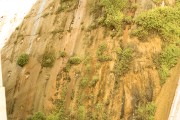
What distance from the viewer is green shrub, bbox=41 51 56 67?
12.1 meters

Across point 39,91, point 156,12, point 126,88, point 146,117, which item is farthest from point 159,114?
point 39,91

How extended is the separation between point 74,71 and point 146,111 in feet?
8.77

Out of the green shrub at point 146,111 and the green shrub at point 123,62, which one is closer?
the green shrub at point 146,111

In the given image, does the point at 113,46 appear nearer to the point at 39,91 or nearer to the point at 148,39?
the point at 148,39

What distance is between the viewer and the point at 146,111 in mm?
10195

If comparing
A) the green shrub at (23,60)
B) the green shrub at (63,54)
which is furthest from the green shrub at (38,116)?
the green shrub at (23,60)

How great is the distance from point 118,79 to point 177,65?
1.77 metres

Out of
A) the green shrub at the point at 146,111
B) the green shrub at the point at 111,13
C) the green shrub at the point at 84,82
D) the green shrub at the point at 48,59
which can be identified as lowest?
the green shrub at the point at 146,111

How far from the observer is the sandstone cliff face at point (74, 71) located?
10.6m

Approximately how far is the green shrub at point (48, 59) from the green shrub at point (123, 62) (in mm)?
2325

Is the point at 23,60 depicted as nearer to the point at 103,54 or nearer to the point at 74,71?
the point at 74,71

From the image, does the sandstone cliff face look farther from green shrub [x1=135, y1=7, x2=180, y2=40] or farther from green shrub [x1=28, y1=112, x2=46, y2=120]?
green shrub [x1=135, y1=7, x2=180, y2=40]

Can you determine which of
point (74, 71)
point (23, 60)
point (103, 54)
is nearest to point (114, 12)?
point (103, 54)

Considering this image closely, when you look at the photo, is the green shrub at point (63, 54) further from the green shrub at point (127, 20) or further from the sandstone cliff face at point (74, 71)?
the green shrub at point (127, 20)
